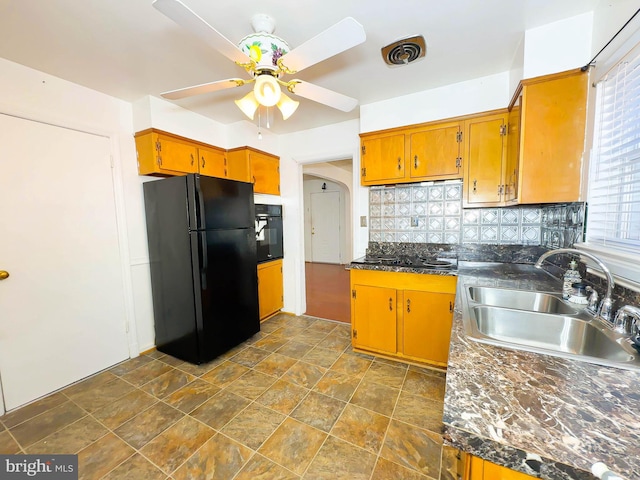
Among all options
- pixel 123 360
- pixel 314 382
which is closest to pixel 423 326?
pixel 314 382

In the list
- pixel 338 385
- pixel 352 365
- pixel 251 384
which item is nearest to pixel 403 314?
pixel 352 365

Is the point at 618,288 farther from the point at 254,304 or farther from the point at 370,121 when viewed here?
the point at 254,304

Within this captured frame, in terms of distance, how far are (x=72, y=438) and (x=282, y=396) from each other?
50.2 inches

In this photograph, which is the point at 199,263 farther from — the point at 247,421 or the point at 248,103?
the point at 248,103

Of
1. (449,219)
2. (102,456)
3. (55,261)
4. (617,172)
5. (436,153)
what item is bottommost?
(102,456)

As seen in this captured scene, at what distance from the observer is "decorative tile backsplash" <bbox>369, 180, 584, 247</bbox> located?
2.17 meters

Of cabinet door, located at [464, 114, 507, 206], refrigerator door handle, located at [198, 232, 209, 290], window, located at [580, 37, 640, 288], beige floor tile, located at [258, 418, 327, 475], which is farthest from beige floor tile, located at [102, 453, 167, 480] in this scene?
cabinet door, located at [464, 114, 507, 206]

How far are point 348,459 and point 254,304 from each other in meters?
1.72

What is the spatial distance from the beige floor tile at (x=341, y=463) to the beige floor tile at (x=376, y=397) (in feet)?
1.14

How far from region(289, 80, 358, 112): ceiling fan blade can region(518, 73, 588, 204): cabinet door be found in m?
1.12

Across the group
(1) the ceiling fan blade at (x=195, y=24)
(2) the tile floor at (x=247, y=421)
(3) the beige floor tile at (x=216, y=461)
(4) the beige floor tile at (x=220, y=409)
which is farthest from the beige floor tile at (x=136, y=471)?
(1) the ceiling fan blade at (x=195, y=24)

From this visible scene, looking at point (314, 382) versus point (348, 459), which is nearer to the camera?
point (348, 459)

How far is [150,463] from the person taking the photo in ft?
4.60

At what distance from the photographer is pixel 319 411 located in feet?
5.76
